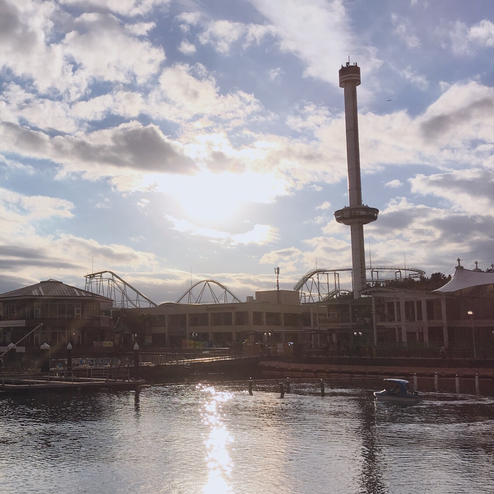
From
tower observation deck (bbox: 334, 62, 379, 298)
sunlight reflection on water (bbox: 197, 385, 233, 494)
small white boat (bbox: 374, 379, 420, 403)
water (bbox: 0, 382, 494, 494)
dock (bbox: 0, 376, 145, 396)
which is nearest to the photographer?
sunlight reflection on water (bbox: 197, 385, 233, 494)

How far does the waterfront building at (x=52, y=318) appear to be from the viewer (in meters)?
95.5

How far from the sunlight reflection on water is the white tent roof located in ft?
149

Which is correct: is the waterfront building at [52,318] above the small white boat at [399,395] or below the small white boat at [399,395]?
above

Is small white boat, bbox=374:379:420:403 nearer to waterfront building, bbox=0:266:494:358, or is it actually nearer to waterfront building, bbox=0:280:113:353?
waterfront building, bbox=0:266:494:358

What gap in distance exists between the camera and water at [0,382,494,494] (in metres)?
27.5

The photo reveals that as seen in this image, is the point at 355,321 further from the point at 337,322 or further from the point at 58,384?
the point at 58,384

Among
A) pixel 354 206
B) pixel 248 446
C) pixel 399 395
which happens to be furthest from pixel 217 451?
pixel 354 206

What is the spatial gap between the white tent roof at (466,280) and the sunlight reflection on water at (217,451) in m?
45.3

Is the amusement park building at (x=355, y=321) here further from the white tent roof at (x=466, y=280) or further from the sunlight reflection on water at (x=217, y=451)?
the sunlight reflection on water at (x=217, y=451)

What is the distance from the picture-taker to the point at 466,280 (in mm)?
87438

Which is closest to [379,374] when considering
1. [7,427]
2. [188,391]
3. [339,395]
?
[339,395]

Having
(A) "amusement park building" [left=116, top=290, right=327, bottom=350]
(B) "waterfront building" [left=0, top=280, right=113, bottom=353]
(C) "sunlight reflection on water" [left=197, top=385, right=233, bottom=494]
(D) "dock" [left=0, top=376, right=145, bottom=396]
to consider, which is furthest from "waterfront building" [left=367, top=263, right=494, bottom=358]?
(B) "waterfront building" [left=0, top=280, right=113, bottom=353]

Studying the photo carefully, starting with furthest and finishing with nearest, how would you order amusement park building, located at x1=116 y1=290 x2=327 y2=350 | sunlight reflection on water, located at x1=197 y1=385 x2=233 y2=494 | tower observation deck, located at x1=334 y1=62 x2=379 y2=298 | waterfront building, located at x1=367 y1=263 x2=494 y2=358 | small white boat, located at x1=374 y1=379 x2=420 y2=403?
1. tower observation deck, located at x1=334 y1=62 x2=379 y2=298
2. amusement park building, located at x1=116 y1=290 x2=327 y2=350
3. waterfront building, located at x1=367 y1=263 x2=494 y2=358
4. small white boat, located at x1=374 y1=379 x2=420 y2=403
5. sunlight reflection on water, located at x1=197 y1=385 x2=233 y2=494

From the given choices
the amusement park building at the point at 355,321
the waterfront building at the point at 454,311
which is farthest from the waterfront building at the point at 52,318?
the waterfront building at the point at 454,311
